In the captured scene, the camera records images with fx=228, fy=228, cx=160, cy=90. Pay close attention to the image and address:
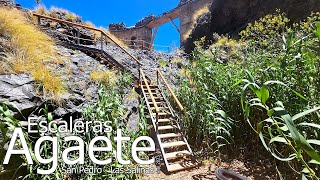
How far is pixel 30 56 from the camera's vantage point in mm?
4602

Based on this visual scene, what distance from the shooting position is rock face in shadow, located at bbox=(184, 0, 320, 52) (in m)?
10.6

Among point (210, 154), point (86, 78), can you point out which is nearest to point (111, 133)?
point (210, 154)

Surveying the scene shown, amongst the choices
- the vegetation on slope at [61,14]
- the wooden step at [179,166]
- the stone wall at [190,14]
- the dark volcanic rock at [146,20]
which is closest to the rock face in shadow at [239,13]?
the stone wall at [190,14]

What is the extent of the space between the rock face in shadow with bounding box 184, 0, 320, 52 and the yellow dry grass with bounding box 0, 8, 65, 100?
399 inches

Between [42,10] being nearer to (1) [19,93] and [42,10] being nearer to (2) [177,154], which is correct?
(1) [19,93]

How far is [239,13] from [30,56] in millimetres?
12184

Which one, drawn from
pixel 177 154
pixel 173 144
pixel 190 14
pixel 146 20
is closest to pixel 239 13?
pixel 190 14

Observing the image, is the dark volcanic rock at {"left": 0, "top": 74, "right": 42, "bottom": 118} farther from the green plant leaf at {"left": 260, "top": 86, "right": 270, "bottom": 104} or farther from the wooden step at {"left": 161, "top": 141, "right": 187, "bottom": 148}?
the green plant leaf at {"left": 260, "top": 86, "right": 270, "bottom": 104}

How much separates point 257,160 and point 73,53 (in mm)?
5668

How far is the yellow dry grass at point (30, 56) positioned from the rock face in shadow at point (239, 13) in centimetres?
1014

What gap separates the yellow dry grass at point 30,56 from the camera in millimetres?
3851

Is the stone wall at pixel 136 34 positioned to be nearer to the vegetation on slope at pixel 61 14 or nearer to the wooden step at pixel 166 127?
the vegetation on slope at pixel 61 14

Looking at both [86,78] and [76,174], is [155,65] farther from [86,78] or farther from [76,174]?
[76,174]

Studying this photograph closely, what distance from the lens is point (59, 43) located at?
7.00m
